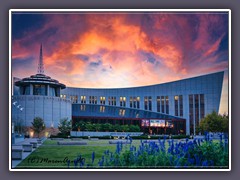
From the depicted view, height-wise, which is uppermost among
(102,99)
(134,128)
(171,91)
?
(171,91)

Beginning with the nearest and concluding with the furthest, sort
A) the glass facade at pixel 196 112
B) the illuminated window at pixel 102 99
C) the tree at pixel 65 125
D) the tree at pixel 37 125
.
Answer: the tree at pixel 37 125 → the glass facade at pixel 196 112 → the tree at pixel 65 125 → the illuminated window at pixel 102 99

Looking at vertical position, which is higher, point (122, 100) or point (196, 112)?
point (122, 100)

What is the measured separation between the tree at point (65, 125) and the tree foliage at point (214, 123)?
137 inches

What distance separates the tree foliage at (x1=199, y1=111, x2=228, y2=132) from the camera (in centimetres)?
916

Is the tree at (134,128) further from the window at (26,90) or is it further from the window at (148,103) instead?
the window at (26,90)

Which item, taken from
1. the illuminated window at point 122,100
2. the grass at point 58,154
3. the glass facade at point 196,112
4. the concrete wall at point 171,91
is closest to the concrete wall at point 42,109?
the concrete wall at point 171,91

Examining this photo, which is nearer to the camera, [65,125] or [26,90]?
[26,90]

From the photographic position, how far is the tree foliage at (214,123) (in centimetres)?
916

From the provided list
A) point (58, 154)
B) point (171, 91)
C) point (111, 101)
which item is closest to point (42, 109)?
point (58, 154)

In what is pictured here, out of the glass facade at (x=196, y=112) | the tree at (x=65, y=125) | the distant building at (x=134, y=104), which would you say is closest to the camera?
the distant building at (x=134, y=104)

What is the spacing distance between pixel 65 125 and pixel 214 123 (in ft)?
12.8

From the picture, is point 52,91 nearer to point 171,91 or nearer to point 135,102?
point 135,102

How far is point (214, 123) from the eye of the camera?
9406mm
